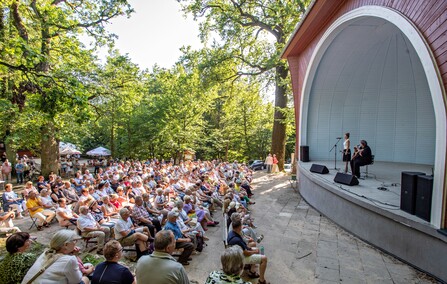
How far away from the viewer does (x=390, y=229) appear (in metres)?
4.85

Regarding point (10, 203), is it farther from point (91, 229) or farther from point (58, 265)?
point (58, 265)

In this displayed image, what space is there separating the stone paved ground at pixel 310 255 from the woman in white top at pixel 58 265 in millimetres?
1991

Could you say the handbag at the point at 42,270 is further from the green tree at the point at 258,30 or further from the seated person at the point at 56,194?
the green tree at the point at 258,30

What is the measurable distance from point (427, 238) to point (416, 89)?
940 centimetres

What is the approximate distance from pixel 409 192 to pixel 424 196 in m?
0.29

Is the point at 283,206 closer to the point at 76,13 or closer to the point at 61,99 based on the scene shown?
the point at 61,99

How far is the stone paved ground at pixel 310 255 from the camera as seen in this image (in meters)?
4.13

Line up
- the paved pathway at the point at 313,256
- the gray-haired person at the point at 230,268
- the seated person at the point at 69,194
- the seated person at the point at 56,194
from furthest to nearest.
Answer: the seated person at the point at 69,194 → the seated person at the point at 56,194 → the paved pathway at the point at 313,256 → the gray-haired person at the point at 230,268

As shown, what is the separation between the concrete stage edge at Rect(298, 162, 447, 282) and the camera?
13.1 feet

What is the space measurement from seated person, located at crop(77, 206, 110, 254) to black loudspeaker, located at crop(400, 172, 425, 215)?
5765 millimetres

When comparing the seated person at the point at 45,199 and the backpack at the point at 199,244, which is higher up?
the seated person at the point at 45,199

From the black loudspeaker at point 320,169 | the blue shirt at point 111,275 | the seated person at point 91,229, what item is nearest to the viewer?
the blue shirt at point 111,275

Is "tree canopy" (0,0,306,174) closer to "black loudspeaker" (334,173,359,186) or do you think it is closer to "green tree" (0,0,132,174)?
"green tree" (0,0,132,174)

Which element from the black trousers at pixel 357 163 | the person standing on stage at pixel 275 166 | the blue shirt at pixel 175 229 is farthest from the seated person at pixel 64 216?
the person standing on stage at pixel 275 166
